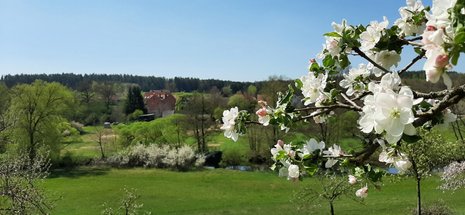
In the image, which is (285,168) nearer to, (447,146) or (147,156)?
(447,146)

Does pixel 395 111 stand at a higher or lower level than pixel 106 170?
higher

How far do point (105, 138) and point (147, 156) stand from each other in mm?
10399

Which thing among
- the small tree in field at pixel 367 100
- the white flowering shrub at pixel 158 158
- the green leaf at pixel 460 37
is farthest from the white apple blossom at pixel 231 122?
the white flowering shrub at pixel 158 158

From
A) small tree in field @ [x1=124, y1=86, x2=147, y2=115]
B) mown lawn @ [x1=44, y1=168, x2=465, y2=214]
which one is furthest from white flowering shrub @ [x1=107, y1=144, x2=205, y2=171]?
small tree in field @ [x1=124, y1=86, x2=147, y2=115]

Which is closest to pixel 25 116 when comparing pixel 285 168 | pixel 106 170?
pixel 106 170

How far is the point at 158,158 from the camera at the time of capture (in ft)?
135

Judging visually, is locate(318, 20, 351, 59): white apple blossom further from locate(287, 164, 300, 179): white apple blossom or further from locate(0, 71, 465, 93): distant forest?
locate(0, 71, 465, 93): distant forest

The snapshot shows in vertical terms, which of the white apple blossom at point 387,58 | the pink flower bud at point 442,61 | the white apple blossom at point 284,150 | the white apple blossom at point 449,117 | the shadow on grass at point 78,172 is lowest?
the shadow on grass at point 78,172

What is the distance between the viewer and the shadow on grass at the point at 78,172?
37500 millimetres

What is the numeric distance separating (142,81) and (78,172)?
14688cm

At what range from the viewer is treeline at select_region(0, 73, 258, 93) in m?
136

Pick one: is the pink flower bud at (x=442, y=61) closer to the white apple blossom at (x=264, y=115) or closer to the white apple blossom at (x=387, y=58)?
the white apple blossom at (x=387, y=58)

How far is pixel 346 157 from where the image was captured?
2471 mm

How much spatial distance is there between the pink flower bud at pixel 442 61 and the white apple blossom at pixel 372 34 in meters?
0.88
